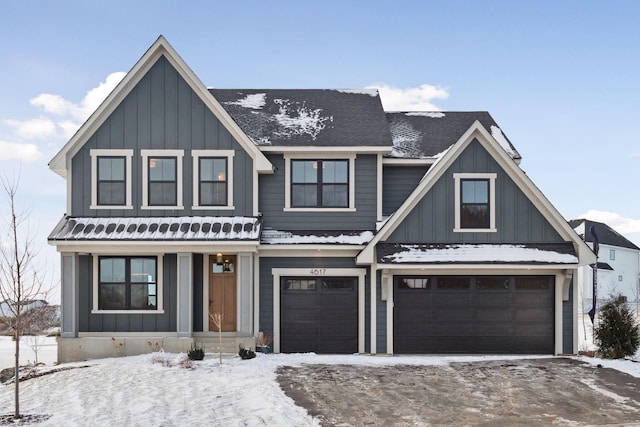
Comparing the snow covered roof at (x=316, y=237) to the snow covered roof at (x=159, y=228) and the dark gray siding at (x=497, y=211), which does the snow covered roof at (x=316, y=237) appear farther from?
the dark gray siding at (x=497, y=211)

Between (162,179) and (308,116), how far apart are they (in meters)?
5.40

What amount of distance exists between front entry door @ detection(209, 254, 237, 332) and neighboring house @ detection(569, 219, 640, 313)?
135ft

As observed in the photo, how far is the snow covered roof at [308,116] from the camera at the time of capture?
17109 mm

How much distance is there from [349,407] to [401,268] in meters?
6.10

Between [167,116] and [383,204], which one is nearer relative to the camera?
[167,116]

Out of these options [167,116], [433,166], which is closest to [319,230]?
[433,166]

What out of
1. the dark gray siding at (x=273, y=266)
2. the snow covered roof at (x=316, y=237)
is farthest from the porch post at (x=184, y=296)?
the snow covered roof at (x=316, y=237)

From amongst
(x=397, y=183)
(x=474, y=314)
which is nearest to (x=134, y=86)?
(x=397, y=183)

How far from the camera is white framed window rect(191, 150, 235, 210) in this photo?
54.1 feet

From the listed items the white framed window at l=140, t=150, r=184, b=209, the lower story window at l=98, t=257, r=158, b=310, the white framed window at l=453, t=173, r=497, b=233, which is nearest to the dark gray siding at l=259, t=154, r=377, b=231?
the white framed window at l=140, t=150, r=184, b=209

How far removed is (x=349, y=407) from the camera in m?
10.3

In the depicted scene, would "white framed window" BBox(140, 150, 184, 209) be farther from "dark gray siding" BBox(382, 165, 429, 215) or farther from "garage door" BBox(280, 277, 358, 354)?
"dark gray siding" BBox(382, 165, 429, 215)

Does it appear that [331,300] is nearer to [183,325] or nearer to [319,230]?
[319,230]

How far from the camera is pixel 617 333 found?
15.5m
